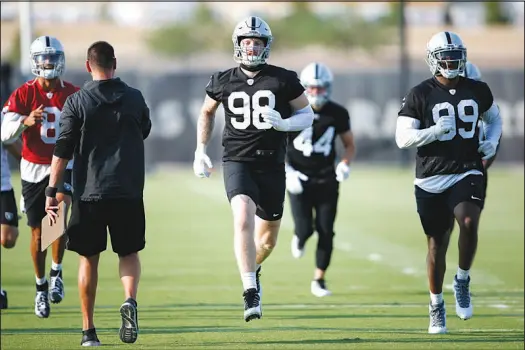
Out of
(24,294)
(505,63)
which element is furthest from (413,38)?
(24,294)

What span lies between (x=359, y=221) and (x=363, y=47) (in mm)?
45201

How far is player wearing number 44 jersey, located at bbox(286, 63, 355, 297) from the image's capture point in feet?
40.2

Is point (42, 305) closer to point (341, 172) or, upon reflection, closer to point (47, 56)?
point (47, 56)

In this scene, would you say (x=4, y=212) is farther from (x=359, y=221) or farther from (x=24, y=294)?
(x=359, y=221)

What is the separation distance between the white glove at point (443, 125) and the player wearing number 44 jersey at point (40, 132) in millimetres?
3027

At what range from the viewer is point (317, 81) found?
12297 millimetres

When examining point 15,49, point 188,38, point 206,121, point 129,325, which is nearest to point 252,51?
point 206,121

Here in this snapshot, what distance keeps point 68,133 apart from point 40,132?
222 cm

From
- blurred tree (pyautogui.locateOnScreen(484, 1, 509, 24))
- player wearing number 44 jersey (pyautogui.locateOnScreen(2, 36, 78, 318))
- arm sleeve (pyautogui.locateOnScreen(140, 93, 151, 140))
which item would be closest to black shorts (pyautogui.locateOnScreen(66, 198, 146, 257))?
arm sleeve (pyautogui.locateOnScreen(140, 93, 151, 140))

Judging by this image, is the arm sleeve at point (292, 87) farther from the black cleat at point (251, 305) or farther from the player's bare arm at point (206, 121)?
the black cleat at point (251, 305)

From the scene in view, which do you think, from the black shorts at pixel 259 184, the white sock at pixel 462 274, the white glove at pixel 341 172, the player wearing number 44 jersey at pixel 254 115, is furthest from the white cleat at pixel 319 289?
the white sock at pixel 462 274

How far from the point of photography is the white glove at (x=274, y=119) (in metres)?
9.35

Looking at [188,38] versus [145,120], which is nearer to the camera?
[145,120]

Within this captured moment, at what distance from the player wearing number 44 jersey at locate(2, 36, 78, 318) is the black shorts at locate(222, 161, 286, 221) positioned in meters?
1.55
